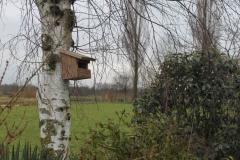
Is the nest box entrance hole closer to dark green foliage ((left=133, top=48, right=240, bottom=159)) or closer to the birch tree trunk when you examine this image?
the birch tree trunk

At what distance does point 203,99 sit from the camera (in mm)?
4414

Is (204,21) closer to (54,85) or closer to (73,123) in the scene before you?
(54,85)

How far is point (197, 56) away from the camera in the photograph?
15.2 feet

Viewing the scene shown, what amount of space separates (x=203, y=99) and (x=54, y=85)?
5.79 ft

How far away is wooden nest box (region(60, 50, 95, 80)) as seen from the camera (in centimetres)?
369

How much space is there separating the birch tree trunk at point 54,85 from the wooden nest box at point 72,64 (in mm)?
63

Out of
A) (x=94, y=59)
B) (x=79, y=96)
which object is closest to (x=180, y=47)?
(x=94, y=59)

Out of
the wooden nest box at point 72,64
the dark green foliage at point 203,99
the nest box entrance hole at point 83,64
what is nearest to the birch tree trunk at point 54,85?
the wooden nest box at point 72,64

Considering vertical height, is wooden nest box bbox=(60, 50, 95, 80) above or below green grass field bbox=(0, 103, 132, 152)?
above

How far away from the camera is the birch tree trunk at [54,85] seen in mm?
3633

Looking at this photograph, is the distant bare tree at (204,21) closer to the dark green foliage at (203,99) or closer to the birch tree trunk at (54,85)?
the dark green foliage at (203,99)

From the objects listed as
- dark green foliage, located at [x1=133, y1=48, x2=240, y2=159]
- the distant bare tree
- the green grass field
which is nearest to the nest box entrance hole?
the green grass field

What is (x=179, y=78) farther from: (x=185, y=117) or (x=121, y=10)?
(x=121, y=10)

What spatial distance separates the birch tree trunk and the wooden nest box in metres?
0.06
